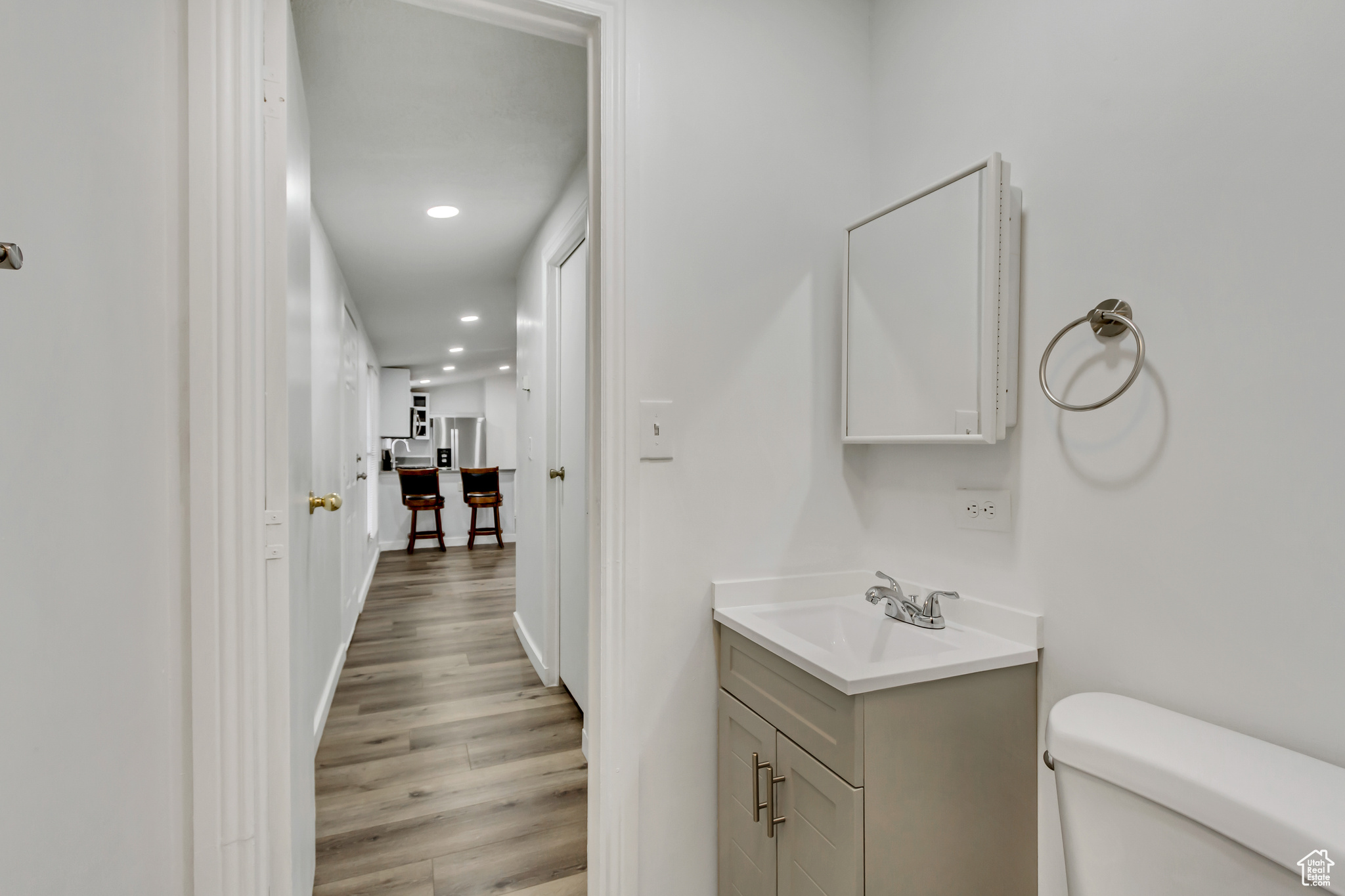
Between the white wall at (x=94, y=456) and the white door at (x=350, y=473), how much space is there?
2320mm

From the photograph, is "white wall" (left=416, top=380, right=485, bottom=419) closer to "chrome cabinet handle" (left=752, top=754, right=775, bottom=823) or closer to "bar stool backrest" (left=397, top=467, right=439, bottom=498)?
"bar stool backrest" (left=397, top=467, right=439, bottom=498)

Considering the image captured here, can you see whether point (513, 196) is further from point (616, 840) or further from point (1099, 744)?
point (1099, 744)

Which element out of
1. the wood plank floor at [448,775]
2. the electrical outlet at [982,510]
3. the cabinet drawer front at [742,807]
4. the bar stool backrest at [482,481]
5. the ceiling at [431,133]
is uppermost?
the ceiling at [431,133]

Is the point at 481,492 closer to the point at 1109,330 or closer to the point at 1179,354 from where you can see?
the point at 1109,330

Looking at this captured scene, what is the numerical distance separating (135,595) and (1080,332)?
5.14 ft

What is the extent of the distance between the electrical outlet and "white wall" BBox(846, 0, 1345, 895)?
21 mm

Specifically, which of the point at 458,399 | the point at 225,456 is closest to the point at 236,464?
the point at 225,456

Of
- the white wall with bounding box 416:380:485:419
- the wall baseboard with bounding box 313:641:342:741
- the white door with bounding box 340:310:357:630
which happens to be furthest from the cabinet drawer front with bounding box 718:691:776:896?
the white wall with bounding box 416:380:485:419

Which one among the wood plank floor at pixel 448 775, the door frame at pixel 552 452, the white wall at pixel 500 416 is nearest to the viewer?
the wood plank floor at pixel 448 775

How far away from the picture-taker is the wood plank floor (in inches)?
67.2

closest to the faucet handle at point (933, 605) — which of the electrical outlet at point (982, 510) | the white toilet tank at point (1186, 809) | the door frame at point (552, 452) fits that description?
the electrical outlet at point (982, 510)

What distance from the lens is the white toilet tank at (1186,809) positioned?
2.24 feet

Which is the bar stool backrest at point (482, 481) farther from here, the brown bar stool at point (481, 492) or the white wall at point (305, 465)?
the white wall at point (305, 465)

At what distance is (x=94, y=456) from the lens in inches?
28.3
